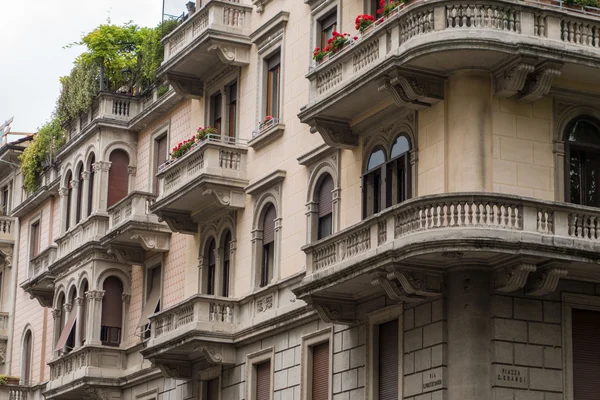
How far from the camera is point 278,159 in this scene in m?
35.9

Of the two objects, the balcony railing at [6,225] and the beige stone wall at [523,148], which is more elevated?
the balcony railing at [6,225]

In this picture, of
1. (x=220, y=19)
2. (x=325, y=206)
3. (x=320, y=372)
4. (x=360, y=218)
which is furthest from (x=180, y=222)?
(x=360, y=218)

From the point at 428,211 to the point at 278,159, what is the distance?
8958 millimetres

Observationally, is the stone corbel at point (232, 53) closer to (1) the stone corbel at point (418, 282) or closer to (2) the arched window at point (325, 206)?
(2) the arched window at point (325, 206)

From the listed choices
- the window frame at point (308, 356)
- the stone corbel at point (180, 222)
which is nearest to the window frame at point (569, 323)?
the window frame at point (308, 356)

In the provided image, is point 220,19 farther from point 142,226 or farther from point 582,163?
point 582,163

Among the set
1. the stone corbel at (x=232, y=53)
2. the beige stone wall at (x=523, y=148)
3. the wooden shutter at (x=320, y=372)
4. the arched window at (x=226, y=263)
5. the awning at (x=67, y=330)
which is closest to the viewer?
the beige stone wall at (x=523, y=148)

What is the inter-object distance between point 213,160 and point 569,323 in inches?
468

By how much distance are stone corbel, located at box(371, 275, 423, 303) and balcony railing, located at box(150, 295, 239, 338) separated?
26.9 feet

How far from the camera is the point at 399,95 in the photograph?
96.3 ft

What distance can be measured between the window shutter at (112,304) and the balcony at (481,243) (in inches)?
659

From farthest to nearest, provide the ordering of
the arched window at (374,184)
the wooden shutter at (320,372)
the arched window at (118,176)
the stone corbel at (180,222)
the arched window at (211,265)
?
the arched window at (118,176), the stone corbel at (180,222), the arched window at (211,265), the wooden shutter at (320,372), the arched window at (374,184)

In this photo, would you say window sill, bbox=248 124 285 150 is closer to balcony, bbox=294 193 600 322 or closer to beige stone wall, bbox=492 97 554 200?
balcony, bbox=294 193 600 322

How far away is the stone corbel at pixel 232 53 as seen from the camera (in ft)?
125
